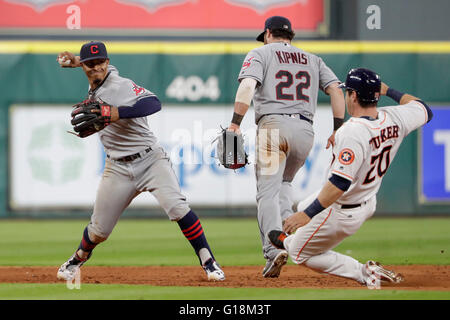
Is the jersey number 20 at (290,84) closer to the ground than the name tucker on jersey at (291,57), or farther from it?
closer to the ground

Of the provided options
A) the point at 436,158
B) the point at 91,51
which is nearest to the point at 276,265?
the point at 91,51

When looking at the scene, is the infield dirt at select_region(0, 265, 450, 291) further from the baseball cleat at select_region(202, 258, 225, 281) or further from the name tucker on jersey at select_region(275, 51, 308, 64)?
the name tucker on jersey at select_region(275, 51, 308, 64)

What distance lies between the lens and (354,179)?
15.4 ft

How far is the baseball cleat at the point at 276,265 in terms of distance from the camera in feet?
18.0

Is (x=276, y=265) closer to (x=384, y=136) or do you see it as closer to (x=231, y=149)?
(x=231, y=149)

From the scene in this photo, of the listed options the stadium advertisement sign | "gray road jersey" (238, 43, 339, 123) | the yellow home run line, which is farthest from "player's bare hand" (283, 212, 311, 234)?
the stadium advertisement sign

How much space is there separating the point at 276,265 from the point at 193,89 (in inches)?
275

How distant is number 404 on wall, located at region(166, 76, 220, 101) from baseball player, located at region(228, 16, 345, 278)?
20.6 ft

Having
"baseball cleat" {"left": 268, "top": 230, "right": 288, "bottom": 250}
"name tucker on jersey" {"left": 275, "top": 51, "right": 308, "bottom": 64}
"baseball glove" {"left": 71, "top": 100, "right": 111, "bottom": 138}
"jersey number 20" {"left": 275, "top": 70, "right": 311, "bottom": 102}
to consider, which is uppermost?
"name tucker on jersey" {"left": 275, "top": 51, "right": 308, "bottom": 64}

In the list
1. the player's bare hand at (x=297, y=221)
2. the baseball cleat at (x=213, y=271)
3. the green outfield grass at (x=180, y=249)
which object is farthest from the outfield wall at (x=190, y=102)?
the player's bare hand at (x=297, y=221)

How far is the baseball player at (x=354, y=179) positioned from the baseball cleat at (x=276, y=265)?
0.43 metres

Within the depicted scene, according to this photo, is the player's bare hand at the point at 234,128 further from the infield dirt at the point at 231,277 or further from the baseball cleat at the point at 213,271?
the infield dirt at the point at 231,277

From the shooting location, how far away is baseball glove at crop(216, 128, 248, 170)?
5.57m

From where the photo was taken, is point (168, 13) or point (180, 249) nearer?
point (180, 249)
